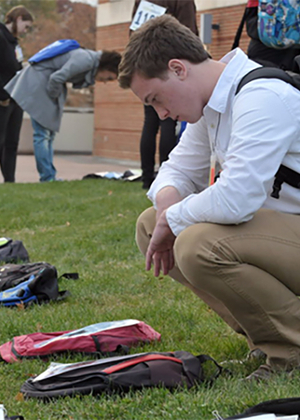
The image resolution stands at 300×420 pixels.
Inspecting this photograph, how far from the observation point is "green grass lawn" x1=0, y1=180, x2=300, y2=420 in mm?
2498

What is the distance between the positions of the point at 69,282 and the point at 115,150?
11.4m

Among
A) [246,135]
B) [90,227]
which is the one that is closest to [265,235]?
[246,135]

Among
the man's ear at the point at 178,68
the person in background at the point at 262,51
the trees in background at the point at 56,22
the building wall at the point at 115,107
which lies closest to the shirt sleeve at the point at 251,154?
the man's ear at the point at 178,68

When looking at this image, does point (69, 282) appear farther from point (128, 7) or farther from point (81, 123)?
point (81, 123)

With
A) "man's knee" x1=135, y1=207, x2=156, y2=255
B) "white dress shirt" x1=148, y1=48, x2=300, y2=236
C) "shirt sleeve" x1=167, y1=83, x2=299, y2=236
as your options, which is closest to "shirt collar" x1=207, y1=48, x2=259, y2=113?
"white dress shirt" x1=148, y1=48, x2=300, y2=236

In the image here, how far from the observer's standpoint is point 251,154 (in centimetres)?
256

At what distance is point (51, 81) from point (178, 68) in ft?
20.6

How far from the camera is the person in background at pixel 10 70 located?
9.01 m

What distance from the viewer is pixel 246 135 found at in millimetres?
2570

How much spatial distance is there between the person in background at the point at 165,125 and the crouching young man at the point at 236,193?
447 centimetres

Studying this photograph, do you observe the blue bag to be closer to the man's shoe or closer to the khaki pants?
the khaki pants

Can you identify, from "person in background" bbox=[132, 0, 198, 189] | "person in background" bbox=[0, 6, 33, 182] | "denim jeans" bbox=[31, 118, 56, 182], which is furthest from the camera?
"denim jeans" bbox=[31, 118, 56, 182]

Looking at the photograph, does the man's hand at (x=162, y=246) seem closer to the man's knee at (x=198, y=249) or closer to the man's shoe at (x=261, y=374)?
the man's knee at (x=198, y=249)

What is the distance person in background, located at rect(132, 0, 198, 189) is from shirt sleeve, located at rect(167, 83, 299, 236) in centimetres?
469
